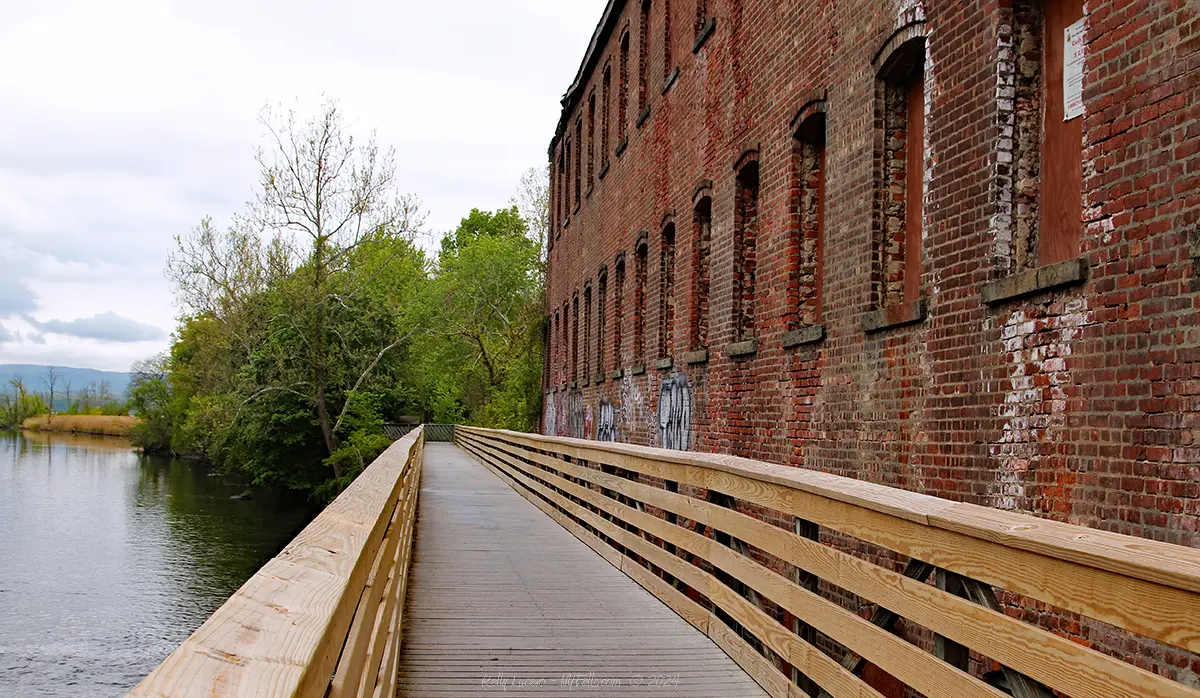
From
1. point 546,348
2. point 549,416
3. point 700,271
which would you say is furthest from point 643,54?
point 546,348

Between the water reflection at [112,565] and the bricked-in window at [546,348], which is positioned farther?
the bricked-in window at [546,348]

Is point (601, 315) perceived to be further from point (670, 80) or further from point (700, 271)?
point (700, 271)

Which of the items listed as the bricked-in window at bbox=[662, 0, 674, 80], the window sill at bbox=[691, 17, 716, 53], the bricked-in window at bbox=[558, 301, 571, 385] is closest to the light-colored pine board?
the window sill at bbox=[691, 17, 716, 53]

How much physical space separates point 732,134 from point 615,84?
9.50 meters

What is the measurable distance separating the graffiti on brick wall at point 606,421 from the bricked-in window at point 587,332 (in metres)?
2.08

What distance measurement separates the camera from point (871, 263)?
941 centimetres

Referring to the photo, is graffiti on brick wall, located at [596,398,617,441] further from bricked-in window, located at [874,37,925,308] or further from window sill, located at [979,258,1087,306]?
window sill, located at [979,258,1087,306]

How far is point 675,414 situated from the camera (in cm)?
1603

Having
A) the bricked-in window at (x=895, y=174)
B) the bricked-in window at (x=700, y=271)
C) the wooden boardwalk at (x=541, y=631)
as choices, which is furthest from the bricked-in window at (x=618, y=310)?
the bricked-in window at (x=895, y=174)

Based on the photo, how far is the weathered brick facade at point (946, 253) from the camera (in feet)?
18.7

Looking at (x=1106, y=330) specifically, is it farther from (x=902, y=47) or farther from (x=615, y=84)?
(x=615, y=84)

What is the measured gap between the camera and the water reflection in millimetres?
21734

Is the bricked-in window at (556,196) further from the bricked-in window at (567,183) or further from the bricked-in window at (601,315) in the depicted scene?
the bricked-in window at (601,315)

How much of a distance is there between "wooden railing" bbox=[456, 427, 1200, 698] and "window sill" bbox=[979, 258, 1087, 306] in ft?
6.02
